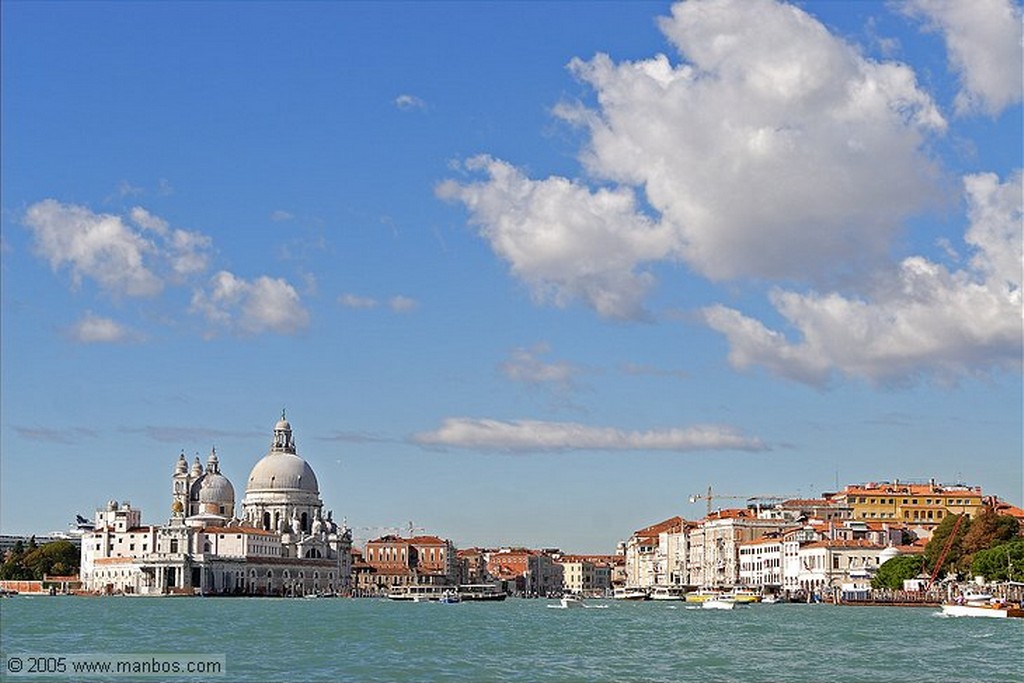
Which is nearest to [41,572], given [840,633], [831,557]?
[831,557]

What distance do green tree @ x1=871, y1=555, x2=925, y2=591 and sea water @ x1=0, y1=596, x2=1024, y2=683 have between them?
20.7m

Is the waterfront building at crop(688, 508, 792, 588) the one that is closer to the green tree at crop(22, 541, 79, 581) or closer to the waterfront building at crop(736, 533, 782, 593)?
the waterfront building at crop(736, 533, 782, 593)

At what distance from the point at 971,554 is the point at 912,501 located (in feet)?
102

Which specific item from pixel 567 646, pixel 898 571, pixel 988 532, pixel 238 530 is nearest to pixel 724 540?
pixel 898 571

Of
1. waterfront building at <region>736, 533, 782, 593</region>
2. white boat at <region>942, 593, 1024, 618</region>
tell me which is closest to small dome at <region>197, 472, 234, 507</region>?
waterfront building at <region>736, 533, 782, 593</region>

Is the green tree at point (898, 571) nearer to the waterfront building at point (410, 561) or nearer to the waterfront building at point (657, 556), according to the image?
the waterfront building at point (657, 556)

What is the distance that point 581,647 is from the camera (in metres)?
34.3

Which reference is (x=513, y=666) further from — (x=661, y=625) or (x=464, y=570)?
(x=464, y=570)

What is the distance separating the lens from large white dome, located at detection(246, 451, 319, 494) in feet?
393

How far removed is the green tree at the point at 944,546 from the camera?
226ft

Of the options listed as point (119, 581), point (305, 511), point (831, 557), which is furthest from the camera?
point (305, 511)

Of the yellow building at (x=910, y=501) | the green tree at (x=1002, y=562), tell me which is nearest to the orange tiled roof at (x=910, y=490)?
the yellow building at (x=910, y=501)

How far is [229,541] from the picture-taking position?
109875 millimetres

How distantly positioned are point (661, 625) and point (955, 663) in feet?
62.2
